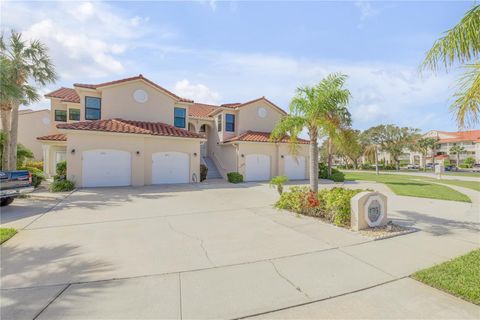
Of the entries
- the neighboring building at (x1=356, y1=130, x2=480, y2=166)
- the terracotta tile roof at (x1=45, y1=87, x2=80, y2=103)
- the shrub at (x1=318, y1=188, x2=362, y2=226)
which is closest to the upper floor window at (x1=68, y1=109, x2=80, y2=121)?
the terracotta tile roof at (x1=45, y1=87, x2=80, y2=103)

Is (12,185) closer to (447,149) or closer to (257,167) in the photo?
(257,167)

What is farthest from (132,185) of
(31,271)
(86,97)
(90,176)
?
(31,271)

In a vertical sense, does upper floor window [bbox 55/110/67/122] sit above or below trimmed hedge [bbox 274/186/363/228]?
above

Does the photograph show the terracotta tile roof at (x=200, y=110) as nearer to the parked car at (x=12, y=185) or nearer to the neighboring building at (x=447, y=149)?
the parked car at (x=12, y=185)

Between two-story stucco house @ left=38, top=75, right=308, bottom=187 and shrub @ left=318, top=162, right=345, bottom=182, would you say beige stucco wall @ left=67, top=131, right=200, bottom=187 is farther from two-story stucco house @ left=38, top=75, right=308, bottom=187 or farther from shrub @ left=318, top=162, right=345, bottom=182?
shrub @ left=318, top=162, right=345, bottom=182

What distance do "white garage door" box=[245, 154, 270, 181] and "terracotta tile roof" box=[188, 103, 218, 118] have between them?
282 inches

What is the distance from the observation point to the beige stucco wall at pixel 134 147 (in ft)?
48.1

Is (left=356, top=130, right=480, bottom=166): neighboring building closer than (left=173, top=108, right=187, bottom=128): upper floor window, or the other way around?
(left=173, top=108, right=187, bottom=128): upper floor window

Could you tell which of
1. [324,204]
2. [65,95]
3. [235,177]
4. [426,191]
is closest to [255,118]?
[235,177]

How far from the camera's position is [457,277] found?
410 centimetres

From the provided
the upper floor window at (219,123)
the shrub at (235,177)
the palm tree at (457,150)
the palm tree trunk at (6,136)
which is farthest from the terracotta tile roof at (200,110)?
the palm tree at (457,150)

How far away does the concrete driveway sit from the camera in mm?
3312

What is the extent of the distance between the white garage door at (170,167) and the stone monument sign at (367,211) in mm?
13362

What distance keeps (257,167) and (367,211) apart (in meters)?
14.2
